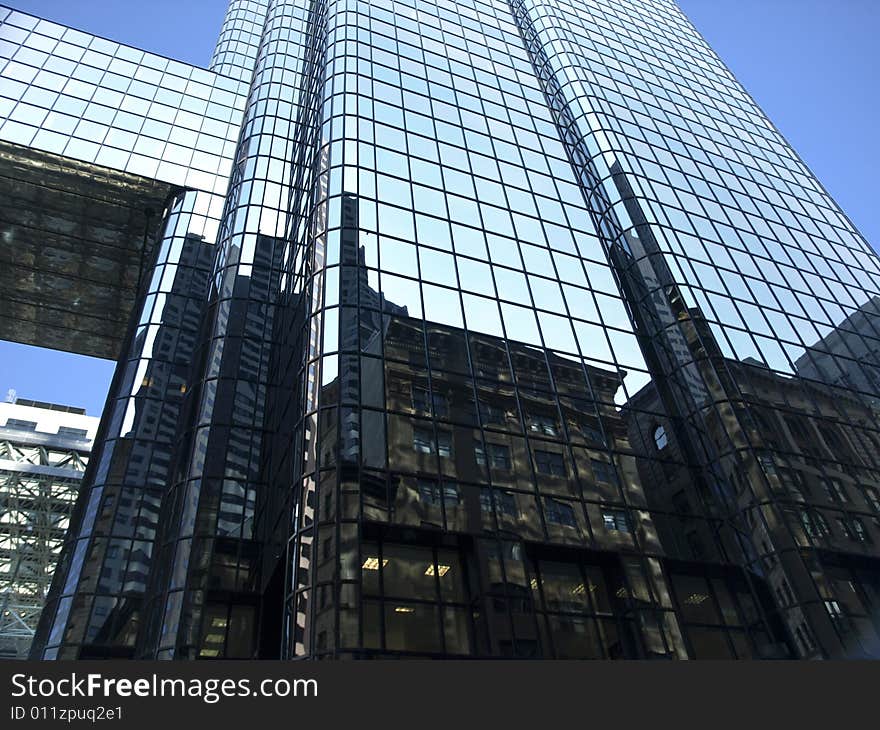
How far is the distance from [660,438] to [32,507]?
4804cm

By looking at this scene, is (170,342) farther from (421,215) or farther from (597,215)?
(597,215)

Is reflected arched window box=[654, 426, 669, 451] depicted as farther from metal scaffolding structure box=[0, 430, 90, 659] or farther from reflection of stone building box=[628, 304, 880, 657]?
metal scaffolding structure box=[0, 430, 90, 659]

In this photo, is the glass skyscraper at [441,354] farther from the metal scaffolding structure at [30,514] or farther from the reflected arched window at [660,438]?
the metal scaffolding structure at [30,514]

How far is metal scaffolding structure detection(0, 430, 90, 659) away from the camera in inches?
1966

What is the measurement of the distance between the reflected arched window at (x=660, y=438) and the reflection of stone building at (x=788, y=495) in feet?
0.16

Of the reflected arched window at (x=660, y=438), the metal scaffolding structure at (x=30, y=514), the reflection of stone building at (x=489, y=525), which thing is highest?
the metal scaffolding structure at (x=30, y=514)

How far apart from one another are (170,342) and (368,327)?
42.6 ft

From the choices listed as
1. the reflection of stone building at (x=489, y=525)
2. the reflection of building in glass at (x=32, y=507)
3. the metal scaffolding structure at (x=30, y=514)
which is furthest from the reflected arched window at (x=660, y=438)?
the reflection of building in glass at (x=32, y=507)

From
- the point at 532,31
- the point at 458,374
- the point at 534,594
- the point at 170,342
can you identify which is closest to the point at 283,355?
the point at 170,342

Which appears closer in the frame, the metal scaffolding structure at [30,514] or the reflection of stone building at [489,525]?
the reflection of stone building at [489,525]

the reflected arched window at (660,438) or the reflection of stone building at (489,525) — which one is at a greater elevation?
the reflected arched window at (660,438)

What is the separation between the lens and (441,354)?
21.8m

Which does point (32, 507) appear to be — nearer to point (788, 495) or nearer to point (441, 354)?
point (441, 354)

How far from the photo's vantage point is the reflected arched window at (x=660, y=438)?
78.7 feet
